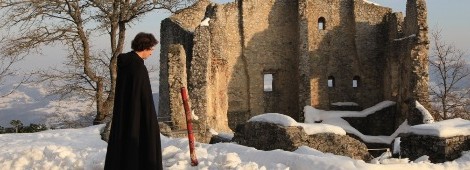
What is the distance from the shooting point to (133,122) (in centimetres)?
593

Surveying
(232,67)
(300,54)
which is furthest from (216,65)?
(300,54)

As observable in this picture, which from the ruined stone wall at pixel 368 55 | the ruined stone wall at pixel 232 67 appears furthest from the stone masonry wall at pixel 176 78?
the ruined stone wall at pixel 368 55

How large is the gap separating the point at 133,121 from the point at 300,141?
7121mm

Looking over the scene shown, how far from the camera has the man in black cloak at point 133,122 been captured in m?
5.95

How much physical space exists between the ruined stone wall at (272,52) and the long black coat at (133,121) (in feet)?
64.4

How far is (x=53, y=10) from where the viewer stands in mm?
20188

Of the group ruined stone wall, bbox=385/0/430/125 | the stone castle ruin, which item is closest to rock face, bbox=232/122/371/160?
ruined stone wall, bbox=385/0/430/125

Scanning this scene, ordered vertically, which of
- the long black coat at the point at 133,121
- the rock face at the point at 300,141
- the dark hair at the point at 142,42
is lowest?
the rock face at the point at 300,141

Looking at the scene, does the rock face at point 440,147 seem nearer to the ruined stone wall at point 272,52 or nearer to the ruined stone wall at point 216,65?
the ruined stone wall at point 216,65

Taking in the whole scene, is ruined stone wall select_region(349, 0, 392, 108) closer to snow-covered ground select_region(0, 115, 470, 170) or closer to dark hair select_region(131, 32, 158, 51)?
snow-covered ground select_region(0, 115, 470, 170)

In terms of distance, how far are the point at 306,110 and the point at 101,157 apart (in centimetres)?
1638

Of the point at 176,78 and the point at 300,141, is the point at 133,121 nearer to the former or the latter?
the point at 300,141

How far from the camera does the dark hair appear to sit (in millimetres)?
6129

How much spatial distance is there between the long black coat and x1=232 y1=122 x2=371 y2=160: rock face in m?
6.70
